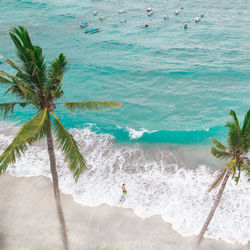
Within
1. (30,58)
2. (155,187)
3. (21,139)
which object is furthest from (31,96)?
(155,187)

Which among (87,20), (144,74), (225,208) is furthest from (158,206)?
(87,20)

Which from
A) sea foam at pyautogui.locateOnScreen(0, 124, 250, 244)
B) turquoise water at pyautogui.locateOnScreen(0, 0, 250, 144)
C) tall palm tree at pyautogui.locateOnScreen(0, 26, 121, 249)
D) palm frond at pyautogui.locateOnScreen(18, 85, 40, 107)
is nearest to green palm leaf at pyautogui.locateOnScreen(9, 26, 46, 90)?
tall palm tree at pyautogui.locateOnScreen(0, 26, 121, 249)

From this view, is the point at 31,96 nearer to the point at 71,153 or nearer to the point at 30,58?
the point at 30,58

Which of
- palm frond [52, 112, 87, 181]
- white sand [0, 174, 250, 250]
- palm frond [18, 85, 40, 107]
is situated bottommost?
white sand [0, 174, 250, 250]

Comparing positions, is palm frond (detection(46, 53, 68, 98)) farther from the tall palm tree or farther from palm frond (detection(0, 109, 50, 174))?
A: palm frond (detection(0, 109, 50, 174))

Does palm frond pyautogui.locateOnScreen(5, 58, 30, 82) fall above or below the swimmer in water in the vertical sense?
above

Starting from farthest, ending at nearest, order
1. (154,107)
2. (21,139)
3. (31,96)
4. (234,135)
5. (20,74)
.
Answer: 1. (154,107)
2. (234,135)
3. (20,74)
4. (31,96)
5. (21,139)
